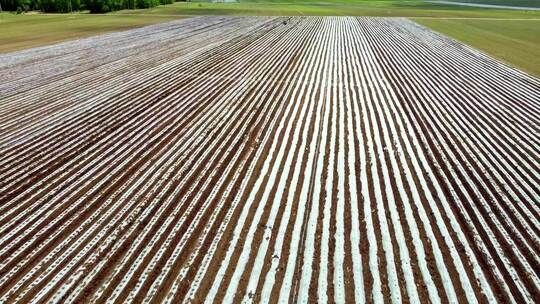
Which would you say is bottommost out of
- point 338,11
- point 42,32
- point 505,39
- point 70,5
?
point 42,32

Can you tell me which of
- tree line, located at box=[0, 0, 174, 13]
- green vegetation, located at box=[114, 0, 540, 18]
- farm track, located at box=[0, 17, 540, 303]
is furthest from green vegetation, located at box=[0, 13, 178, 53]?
green vegetation, located at box=[114, 0, 540, 18]

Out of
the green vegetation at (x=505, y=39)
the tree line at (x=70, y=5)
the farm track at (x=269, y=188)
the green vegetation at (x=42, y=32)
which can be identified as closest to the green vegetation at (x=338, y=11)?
the tree line at (x=70, y=5)

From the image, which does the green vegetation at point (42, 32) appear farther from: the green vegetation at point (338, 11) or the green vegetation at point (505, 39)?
the green vegetation at point (505, 39)

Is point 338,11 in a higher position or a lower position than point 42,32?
higher

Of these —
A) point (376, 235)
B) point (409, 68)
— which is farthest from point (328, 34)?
point (376, 235)

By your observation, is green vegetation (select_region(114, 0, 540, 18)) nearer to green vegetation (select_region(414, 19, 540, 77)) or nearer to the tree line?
the tree line

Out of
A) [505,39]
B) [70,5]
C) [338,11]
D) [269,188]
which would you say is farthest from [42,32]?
[338,11]

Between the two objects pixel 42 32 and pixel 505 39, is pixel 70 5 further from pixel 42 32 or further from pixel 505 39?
pixel 505 39
